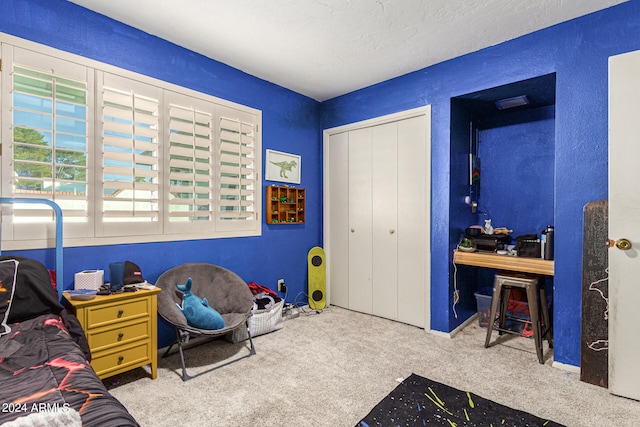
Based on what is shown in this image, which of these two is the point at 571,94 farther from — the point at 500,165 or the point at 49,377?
the point at 49,377

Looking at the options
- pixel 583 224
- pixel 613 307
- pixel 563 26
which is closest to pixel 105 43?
pixel 563 26

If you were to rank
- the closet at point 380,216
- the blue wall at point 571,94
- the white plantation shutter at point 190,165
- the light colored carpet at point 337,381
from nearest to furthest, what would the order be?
1. the light colored carpet at point 337,381
2. the blue wall at point 571,94
3. the white plantation shutter at point 190,165
4. the closet at point 380,216

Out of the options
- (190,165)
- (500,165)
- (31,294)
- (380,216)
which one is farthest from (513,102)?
(31,294)

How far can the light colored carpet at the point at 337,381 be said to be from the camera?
1826 millimetres

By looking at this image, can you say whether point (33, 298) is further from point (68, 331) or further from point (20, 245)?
point (20, 245)

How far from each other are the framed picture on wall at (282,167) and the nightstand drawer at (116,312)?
5.92ft

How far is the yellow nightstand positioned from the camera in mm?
1926

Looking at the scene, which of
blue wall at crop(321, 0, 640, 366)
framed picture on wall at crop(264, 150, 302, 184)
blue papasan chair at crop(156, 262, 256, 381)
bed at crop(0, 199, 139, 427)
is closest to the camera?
bed at crop(0, 199, 139, 427)

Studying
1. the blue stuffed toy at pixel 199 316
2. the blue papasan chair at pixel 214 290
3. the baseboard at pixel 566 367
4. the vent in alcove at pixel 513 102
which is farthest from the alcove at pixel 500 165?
the blue stuffed toy at pixel 199 316

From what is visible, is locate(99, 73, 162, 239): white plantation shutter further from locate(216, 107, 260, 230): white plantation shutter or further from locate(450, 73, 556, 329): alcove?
locate(450, 73, 556, 329): alcove

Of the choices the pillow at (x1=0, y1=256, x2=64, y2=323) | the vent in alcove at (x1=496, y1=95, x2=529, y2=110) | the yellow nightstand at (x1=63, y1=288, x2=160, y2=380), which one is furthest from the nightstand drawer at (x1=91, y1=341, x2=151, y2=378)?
the vent in alcove at (x1=496, y1=95, x2=529, y2=110)

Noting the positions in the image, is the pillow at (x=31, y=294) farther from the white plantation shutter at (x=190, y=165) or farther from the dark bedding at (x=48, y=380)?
the white plantation shutter at (x=190, y=165)

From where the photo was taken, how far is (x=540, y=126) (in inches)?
130

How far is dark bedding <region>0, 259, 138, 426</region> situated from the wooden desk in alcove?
2843 millimetres
